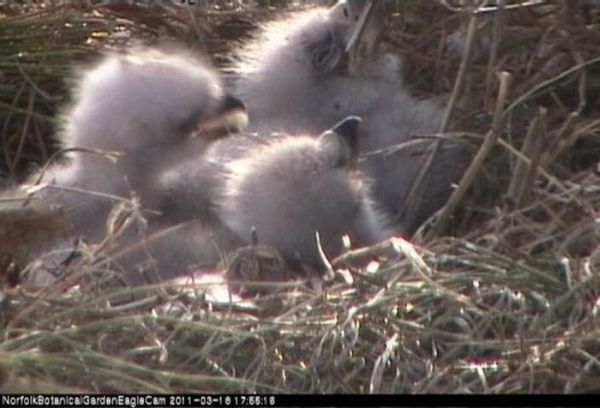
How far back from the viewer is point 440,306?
237 cm

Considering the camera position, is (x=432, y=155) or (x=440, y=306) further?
(x=432, y=155)

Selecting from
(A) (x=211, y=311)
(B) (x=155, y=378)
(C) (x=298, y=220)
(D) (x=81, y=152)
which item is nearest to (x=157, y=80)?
(D) (x=81, y=152)

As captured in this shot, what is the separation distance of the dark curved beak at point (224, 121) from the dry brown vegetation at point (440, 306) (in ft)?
1.31

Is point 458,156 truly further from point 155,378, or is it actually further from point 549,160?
point 155,378

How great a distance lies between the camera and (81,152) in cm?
293

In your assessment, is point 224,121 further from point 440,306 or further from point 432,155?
point 440,306

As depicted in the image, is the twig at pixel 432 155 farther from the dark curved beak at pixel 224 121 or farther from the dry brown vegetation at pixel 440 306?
the dark curved beak at pixel 224 121

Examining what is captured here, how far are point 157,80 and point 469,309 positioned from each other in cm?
91

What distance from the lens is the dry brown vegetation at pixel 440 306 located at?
7.38 ft

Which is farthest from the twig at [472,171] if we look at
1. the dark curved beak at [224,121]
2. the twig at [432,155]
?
the dark curved beak at [224,121]

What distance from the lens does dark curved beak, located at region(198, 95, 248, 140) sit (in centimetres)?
302

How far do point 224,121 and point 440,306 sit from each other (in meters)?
0.81

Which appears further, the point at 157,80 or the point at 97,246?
the point at 157,80

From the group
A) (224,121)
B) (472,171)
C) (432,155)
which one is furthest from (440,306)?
(224,121)
